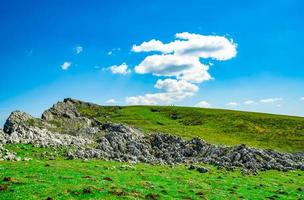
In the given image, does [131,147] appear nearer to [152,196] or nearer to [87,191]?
[152,196]

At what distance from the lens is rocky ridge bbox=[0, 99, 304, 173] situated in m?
59.1

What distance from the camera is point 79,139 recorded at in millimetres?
68250

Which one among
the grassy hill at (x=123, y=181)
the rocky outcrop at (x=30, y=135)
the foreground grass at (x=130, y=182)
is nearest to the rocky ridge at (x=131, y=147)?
the rocky outcrop at (x=30, y=135)

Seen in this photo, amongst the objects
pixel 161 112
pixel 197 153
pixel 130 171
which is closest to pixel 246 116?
pixel 161 112

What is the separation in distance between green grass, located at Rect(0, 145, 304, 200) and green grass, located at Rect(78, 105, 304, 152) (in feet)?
155

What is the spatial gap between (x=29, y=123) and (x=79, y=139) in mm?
9216

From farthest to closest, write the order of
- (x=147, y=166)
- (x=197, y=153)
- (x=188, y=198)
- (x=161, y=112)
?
1. (x=161, y=112)
2. (x=197, y=153)
3. (x=147, y=166)
4. (x=188, y=198)

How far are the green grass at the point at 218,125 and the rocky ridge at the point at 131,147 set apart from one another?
29301 millimetres

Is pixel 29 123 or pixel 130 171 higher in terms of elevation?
pixel 29 123

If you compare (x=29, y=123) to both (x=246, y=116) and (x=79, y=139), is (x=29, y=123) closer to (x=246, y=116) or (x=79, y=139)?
(x=79, y=139)

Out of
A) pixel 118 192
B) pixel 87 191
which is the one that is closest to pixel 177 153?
pixel 118 192

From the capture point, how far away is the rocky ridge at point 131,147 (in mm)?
59062

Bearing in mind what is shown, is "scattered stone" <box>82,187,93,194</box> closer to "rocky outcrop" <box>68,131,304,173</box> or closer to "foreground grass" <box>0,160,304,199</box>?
"foreground grass" <box>0,160,304,199</box>

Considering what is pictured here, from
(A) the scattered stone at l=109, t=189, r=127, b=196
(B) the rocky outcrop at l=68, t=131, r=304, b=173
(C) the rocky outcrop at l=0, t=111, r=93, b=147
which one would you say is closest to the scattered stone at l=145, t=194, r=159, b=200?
(A) the scattered stone at l=109, t=189, r=127, b=196
